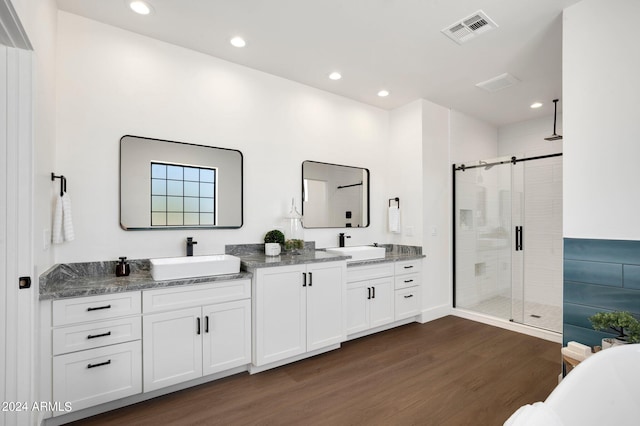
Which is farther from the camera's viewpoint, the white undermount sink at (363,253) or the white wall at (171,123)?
the white undermount sink at (363,253)

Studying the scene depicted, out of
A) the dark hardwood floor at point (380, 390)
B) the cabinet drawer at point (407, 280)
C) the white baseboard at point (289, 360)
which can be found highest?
the cabinet drawer at point (407, 280)

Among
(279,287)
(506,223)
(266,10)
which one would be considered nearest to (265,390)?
(279,287)

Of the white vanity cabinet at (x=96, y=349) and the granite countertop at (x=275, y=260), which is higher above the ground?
the granite countertop at (x=275, y=260)

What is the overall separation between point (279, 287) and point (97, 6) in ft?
8.42

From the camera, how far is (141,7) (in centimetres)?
232

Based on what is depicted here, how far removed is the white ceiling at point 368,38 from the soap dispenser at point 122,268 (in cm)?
191

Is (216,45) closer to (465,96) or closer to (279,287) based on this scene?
(279,287)

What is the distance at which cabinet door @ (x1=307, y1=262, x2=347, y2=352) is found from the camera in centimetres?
286

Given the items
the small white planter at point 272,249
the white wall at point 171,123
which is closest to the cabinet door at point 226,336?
the small white planter at point 272,249

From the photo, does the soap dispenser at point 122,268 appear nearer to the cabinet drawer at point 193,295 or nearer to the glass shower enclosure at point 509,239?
the cabinet drawer at point 193,295

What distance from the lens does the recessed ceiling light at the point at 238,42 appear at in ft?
8.93

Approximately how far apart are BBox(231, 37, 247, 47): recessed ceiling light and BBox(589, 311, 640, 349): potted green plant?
335cm

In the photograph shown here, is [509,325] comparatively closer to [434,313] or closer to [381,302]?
[434,313]

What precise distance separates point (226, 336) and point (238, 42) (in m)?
2.52
